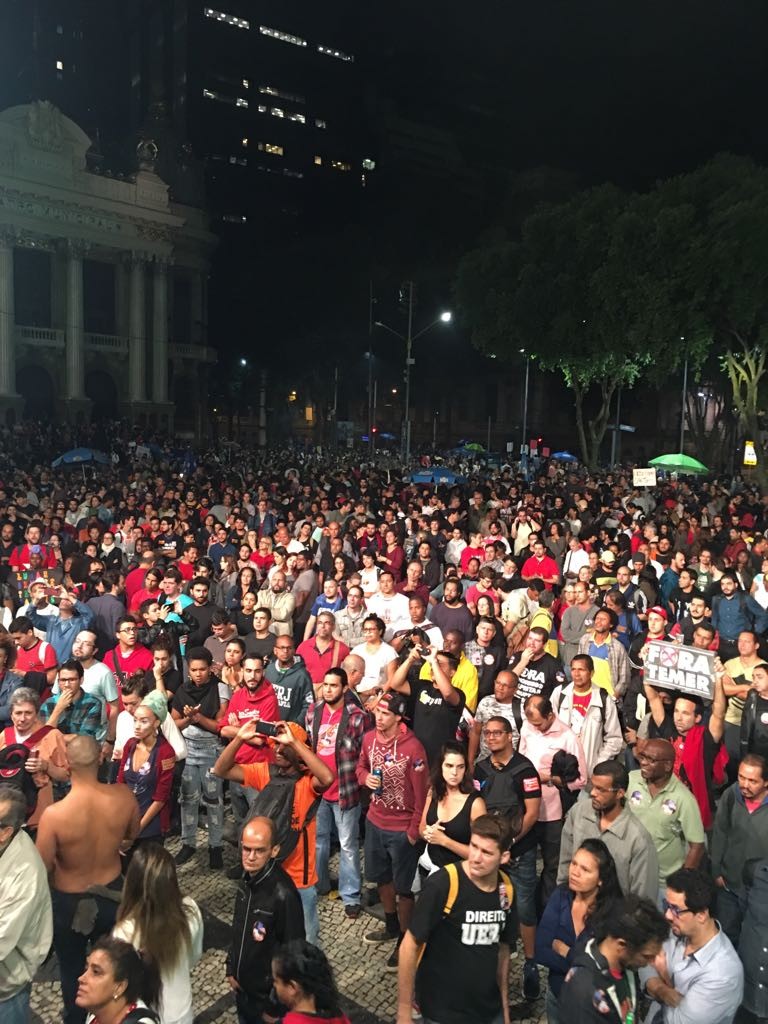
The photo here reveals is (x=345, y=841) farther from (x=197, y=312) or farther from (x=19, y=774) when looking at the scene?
(x=197, y=312)

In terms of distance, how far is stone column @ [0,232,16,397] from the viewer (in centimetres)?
4488

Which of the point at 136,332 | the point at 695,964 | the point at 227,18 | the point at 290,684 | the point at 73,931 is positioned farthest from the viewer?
the point at 227,18

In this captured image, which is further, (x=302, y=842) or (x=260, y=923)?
(x=302, y=842)

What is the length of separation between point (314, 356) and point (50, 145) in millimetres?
18769

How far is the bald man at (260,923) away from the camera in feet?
12.8

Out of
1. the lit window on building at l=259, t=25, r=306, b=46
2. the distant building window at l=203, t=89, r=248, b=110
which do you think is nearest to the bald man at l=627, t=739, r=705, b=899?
the distant building window at l=203, t=89, r=248, b=110

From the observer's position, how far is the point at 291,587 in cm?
1103

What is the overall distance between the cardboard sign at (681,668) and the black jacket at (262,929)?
360 cm

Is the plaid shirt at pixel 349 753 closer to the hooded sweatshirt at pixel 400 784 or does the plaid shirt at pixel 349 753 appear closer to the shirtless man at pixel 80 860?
the hooded sweatshirt at pixel 400 784

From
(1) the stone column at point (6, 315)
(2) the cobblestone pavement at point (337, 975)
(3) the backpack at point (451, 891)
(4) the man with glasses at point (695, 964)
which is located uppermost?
(1) the stone column at point (6, 315)

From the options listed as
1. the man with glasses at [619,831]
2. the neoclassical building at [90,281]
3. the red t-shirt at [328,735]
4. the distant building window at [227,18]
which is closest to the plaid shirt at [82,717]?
the red t-shirt at [328,735]

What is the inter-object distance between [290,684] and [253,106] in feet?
306

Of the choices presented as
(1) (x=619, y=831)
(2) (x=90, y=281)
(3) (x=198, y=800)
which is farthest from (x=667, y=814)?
(2) (x=90, y=281)

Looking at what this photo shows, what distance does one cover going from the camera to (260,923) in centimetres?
390
